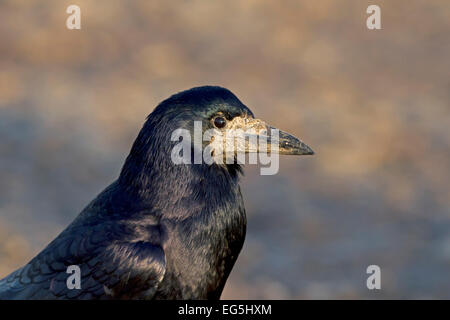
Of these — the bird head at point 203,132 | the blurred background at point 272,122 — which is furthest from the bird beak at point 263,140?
the blurred background at point 272,122

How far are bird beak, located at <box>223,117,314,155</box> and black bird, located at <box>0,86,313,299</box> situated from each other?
17 millimetres

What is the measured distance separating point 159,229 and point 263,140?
0.76 metres

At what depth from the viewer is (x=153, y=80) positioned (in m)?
11.7

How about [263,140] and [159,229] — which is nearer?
[159,229]

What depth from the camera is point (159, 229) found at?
4402 millimetres

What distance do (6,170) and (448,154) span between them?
531 centimetres

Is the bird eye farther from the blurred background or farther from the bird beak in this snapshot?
the blurred background

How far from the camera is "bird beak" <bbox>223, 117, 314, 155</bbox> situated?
467 centimetres

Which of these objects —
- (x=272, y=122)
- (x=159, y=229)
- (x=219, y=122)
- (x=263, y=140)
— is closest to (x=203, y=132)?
(x=219, y=122)

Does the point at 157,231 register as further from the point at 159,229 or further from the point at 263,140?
the point at 263,140

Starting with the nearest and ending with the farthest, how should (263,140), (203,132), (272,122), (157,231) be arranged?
(157,231) → (203,132) → (263,140) → (272,122)

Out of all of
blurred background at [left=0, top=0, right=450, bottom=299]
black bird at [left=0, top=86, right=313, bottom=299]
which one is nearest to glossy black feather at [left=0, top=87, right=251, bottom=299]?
black bird at [left=0, top=86, right=313, bottom=299]
